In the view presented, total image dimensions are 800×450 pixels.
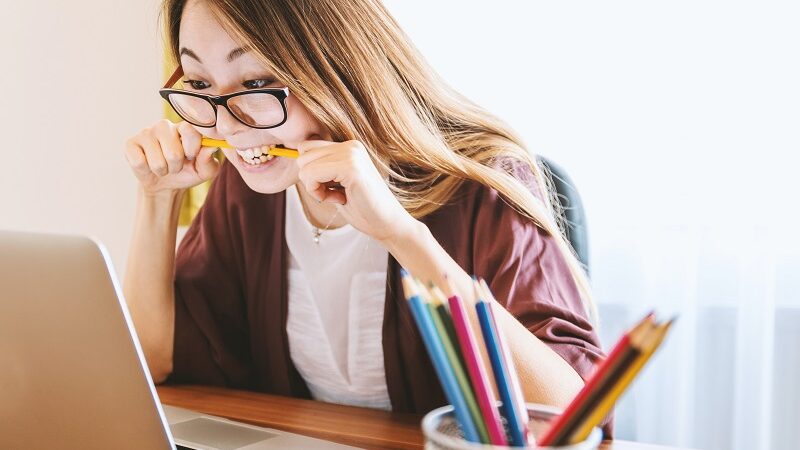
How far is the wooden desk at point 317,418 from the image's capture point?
2.63 ft

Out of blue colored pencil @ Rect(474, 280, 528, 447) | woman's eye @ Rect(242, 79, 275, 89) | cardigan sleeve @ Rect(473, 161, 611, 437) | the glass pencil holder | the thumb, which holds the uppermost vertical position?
woman's eye @ Rect(242, 79, 275, 89)

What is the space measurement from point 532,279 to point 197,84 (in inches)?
20.2

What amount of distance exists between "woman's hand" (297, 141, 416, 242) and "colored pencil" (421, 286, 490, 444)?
15.9 inches

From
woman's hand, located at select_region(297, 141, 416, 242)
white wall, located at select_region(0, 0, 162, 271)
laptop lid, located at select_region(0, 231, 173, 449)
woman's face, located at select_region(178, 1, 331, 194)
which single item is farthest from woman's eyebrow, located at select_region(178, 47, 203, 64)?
white wall, located at select_region(0, 0, 162, 271)

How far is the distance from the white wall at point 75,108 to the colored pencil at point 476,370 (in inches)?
85.8

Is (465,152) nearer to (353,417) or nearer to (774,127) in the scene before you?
(353,417)

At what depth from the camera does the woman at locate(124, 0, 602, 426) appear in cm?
94

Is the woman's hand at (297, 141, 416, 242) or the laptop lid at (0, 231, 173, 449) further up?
the woman's hand at (297, 141, 416, 242)

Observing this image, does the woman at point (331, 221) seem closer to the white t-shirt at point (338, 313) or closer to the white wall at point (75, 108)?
the white t-shirt at point (338, 313)

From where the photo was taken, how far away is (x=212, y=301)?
52.5 inches

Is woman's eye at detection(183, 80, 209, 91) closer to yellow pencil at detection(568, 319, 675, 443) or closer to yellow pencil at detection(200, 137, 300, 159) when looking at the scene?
yellow pencil at detection(200, 137, 300, 159)

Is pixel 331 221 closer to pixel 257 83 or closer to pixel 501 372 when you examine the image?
pixel 257 83

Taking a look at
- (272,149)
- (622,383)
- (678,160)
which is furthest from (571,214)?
(622,383)

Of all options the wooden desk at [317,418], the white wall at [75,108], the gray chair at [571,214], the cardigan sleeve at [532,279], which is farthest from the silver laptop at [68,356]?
the white wall at [75,108]
